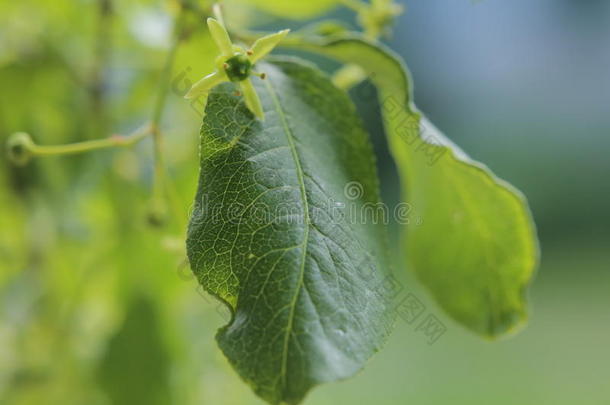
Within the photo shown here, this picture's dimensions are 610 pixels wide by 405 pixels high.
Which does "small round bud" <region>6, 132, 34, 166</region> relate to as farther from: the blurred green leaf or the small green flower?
the blurred green leaf

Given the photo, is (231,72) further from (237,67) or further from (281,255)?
(281,255)

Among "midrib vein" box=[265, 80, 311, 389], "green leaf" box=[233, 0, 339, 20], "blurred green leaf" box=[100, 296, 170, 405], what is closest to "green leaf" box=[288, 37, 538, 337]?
"midrib vein" box=[265, 80, 311, 389]

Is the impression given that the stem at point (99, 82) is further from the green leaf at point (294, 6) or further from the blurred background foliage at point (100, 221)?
the green leaf at point (294, 6)

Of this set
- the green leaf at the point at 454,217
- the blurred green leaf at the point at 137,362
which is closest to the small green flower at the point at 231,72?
the green leaf at the point at 454,217

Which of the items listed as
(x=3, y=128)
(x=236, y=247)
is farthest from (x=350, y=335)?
(x=3, y=128)

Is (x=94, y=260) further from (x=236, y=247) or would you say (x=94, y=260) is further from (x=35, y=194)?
(x=236, y=247)

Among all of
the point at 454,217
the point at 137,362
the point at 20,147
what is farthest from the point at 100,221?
the point at 454,217
